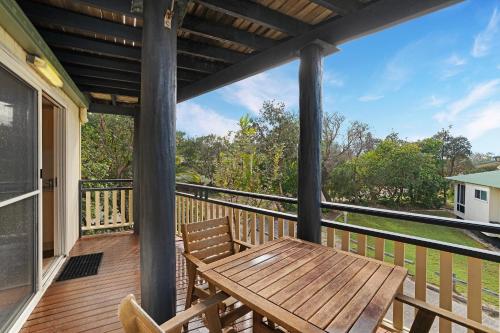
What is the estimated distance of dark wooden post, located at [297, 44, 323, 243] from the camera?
7.56 ft

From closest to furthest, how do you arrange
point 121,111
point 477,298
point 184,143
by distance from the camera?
point 477,298 < point 121,111 < point 184,143

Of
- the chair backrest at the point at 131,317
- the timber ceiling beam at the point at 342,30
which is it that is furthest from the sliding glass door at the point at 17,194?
the timber ceiling beam at the point at 342,30

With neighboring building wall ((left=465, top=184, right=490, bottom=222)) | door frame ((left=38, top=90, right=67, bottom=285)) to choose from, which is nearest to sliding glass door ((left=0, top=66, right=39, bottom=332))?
door frame ((left=38, top=90, right=67, bottom=285))

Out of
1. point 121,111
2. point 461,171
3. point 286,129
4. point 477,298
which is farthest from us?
point 461,171

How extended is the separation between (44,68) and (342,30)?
106 inches

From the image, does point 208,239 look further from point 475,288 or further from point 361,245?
point 475,288

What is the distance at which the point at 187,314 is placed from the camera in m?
1.27

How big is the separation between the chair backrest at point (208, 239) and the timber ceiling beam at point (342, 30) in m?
1.74

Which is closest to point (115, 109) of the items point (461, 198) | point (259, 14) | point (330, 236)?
point (259, 14)

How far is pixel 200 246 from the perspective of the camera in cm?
215

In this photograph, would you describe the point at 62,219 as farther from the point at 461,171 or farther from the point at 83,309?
the point at 461,171

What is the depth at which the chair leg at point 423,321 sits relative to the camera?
1339 mm

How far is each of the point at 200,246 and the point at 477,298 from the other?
75.7 inches

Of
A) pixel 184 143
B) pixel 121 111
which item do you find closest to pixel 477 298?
pixel 121 111
